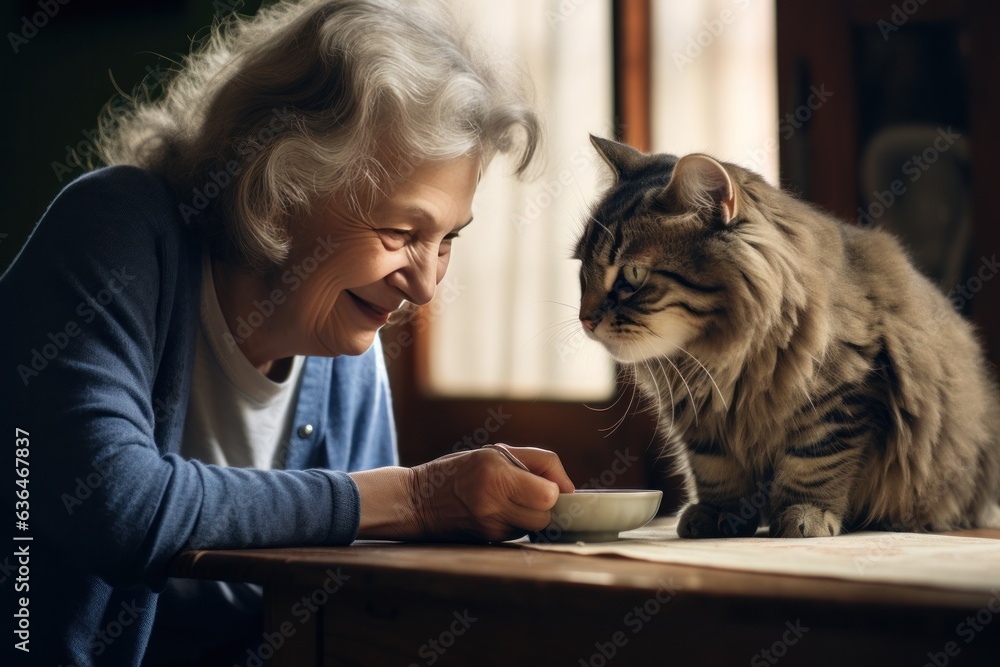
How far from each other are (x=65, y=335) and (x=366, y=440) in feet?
2.04

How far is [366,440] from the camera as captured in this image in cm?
149

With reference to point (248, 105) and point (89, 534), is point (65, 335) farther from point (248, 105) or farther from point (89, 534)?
point (248, 105)

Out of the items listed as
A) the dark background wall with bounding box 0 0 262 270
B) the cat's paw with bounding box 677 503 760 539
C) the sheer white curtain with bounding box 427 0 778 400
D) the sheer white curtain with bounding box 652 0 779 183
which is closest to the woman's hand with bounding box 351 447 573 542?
the cat's paw with bounding box 677 503 760 539

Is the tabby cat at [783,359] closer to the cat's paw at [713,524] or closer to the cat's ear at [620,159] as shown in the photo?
the cat's paw at [713,524]

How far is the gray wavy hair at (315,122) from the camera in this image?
118cm

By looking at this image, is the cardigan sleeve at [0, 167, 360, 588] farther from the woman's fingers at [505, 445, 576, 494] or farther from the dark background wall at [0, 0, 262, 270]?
the dark background wall at [0, 0, 262, 270]

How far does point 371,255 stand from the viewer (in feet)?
3.93

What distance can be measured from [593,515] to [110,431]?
20.1 inches

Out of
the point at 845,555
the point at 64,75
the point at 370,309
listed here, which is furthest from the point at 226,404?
the point at 64,75

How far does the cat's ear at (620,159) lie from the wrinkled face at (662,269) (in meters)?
0.12

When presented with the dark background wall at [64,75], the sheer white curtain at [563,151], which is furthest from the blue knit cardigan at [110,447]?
the dark background wall at [64,75]

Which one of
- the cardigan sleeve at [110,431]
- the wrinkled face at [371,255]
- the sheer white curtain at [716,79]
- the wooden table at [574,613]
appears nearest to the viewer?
the wooden table at [574,613]

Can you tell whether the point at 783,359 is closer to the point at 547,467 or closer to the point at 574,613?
the point at 547,467

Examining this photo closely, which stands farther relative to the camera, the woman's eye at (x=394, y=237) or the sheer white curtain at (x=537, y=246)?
the sheer white curtain at (x=537, y=246)
